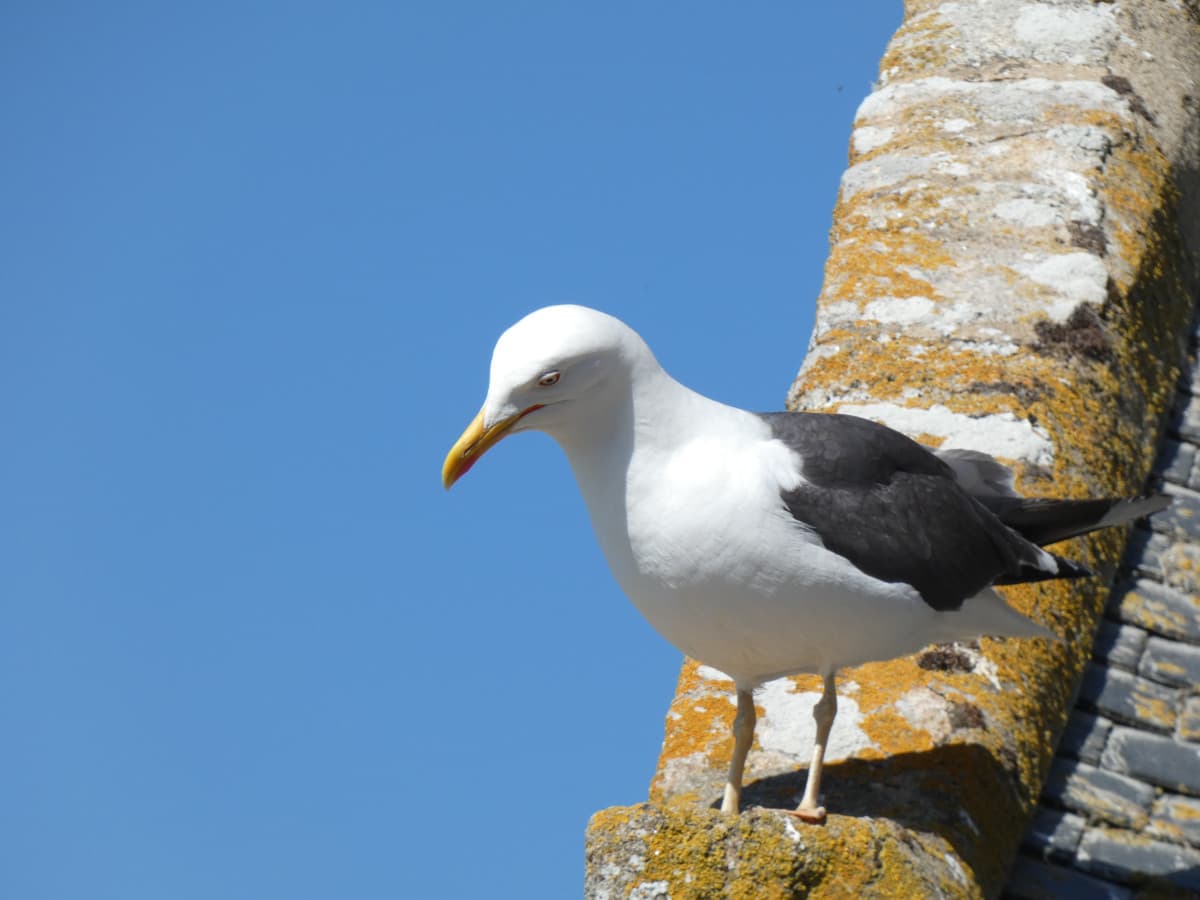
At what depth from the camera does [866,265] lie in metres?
5.37

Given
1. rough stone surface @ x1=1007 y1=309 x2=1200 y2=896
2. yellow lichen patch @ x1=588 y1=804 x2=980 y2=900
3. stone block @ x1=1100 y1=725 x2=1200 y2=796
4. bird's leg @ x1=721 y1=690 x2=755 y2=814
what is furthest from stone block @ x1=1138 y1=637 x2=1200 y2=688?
yellow lichen patch @ x1=588 y1=804 x2=980 y2=900

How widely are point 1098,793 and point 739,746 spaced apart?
118 centimetres

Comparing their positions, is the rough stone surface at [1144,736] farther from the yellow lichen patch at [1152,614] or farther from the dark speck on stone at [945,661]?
the dark speck on stone at [945,661]

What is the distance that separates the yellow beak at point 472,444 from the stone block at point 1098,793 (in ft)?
6.18

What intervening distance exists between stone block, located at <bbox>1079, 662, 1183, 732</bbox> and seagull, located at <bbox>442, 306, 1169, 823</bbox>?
921 millimetres

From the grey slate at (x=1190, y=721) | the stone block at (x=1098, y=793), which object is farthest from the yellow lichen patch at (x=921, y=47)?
the stone block at (x=1098, y=793)

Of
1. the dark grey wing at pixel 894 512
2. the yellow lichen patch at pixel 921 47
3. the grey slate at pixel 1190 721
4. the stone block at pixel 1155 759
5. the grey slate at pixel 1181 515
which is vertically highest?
the yellow lichen patch at pixel 921 47

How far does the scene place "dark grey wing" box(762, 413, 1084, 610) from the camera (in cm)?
341

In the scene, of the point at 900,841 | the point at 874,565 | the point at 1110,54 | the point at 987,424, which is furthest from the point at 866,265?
the point at 900,841

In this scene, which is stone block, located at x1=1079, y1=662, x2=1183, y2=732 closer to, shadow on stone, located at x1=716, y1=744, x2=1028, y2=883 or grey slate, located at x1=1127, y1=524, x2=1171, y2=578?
grey slate, located at x1=1127, y1=524, x2=1171, y2=578

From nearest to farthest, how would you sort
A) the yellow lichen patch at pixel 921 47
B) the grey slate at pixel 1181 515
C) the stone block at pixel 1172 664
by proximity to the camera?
the stone block at pixel 1172 664
the grey slate at pixel 1181 515
the yellow lichen patch at pixel 921 47

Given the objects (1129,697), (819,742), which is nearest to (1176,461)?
(1129,697)

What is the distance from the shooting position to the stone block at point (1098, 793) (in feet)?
13.1

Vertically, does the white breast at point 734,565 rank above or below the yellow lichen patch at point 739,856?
above
